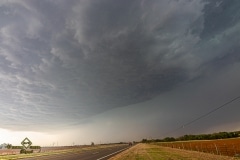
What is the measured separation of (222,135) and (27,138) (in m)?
96.3

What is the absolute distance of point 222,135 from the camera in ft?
399

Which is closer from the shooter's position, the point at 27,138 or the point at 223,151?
the point at 223,151

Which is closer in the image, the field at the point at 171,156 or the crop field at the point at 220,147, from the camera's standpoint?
the field at the point at 171,156

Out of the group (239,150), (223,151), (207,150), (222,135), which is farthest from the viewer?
(222,135)

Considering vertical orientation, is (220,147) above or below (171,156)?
above

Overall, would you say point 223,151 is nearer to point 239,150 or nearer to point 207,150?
point 239,150

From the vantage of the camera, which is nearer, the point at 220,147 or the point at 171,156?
the point at 171,156

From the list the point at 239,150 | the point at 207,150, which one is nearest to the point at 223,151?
the point at 239,150

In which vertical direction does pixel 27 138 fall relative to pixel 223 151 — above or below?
above

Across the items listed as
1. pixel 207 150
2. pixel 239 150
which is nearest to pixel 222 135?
pixel 207 150

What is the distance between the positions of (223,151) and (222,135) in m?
89.4

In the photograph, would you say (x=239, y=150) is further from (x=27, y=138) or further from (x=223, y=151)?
(x=27, y=138)

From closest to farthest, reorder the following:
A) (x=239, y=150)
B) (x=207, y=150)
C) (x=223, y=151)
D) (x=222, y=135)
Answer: (x=239, y=150) < (x=223, y=151) < (x=207, y=150) < (x=222, y=135)

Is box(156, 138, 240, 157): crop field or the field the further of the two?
box(156, 138, 240, 157): crop field
